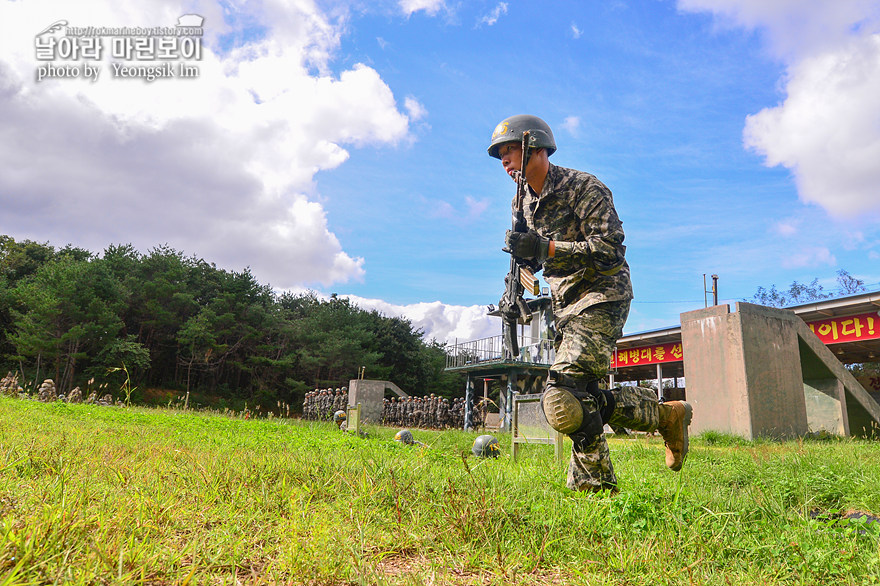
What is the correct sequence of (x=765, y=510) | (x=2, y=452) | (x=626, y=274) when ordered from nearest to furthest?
A: (x=765, y=510)
(x=2, y=452)
(x=626, y=274)

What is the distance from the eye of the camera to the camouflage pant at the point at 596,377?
3.01 m

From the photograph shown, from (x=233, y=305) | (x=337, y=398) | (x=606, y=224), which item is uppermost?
(x=233, y=305)

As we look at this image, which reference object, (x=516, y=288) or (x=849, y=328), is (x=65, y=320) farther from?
(x=849, y=328)

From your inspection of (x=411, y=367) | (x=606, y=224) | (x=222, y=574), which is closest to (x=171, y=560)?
(x=222, y=574)

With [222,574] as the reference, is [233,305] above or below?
above

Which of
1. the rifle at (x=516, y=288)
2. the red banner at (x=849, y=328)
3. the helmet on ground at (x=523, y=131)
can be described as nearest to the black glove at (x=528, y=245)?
the rifle at (x=516, y=288)

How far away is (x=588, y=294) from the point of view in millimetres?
3227

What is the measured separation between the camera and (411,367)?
42.4 meters

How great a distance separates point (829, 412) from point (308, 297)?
39566mm

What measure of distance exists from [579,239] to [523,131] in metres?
0.82

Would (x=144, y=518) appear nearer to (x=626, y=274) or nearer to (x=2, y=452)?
(x=2, y=452)

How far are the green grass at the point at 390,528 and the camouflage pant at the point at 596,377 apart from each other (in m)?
0.20

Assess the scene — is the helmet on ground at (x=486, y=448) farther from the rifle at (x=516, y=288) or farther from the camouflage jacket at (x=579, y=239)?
the camouflage jacket at (x=579, y=239)

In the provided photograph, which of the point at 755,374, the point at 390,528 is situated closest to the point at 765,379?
the point at 755,374
